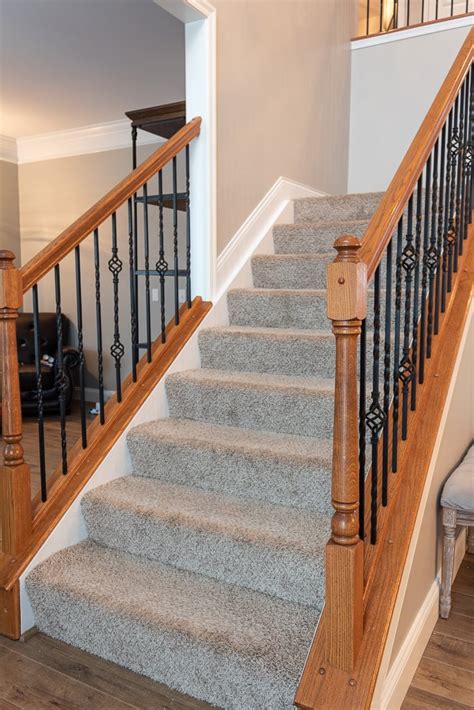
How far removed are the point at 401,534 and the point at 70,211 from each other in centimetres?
549

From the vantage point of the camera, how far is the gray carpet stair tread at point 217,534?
1775 mm

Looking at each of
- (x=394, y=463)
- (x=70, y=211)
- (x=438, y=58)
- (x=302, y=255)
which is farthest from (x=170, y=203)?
(x=70, y=211)

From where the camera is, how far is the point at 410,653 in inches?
72.0

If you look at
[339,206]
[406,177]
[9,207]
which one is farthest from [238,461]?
[9,207]

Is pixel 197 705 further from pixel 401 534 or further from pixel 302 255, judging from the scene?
pixel 302 255

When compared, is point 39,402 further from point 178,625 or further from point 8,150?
point 8,150

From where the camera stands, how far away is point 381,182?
4406mm

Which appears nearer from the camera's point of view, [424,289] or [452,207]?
[424,289]

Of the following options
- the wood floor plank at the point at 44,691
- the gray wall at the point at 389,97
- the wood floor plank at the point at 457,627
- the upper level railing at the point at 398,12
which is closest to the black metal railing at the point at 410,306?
the wood floor plank at the point at 457,627

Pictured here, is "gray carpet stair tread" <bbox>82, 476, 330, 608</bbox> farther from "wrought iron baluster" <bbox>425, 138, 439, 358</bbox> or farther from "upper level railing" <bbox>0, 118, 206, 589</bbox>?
"wrought iron baluster" <bbox>425, 138, 439, 358</bbox>

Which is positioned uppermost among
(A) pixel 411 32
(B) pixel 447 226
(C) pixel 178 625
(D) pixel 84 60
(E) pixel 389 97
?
(A) pixel 411 32

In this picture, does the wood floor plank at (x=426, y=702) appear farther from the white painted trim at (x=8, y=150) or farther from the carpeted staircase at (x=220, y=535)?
the white painted trim at (x=8, y=150)

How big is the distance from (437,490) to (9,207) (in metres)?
5.93

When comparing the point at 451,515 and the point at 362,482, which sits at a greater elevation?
the point at 362,482
